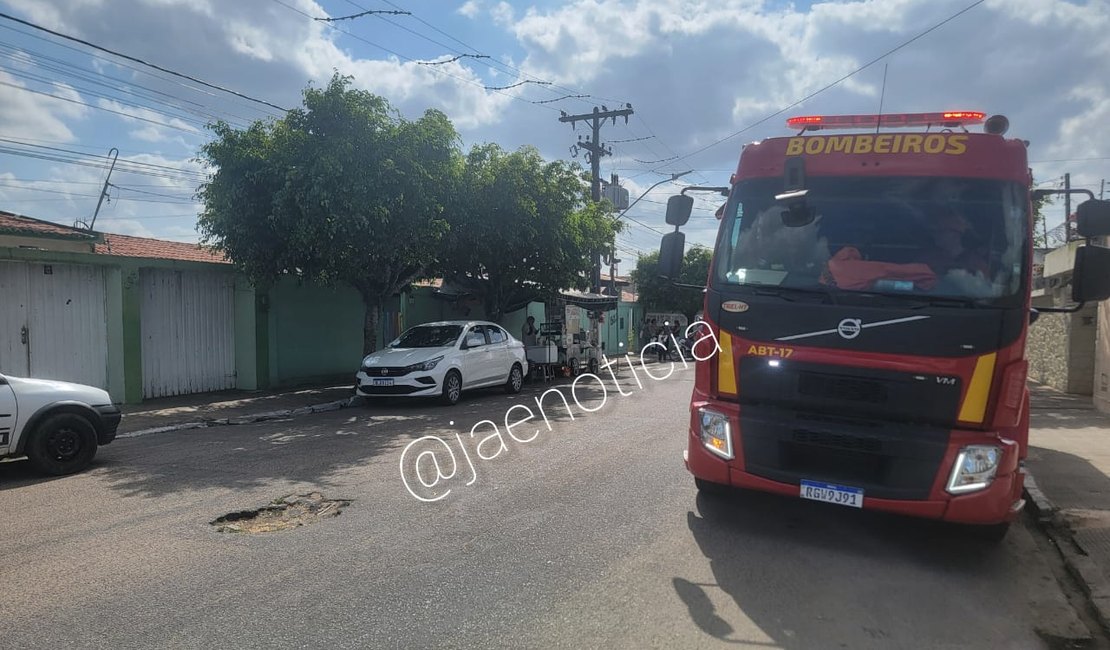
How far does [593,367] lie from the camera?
21.5 meters

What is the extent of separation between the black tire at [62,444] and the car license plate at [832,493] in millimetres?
7001

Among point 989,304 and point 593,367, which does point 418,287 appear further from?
point 989,304

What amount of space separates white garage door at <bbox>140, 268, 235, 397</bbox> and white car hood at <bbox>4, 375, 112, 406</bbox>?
6.07m

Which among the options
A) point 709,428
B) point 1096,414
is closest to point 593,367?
point 1096,414

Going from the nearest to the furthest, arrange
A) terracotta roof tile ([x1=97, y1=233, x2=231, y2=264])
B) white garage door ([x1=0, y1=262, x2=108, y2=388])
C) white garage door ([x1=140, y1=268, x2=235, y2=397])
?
white garage door ([x1=0, y1=262, x2=108, y2=388]) < white garage door ([x1=140, y1=268, x2=235, y2=397]) < terracotta roof tile ([x1=97, y1=233, x2=231, y2=264])

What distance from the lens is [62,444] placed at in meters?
7.12

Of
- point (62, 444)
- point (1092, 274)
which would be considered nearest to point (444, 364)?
point (62, 444)

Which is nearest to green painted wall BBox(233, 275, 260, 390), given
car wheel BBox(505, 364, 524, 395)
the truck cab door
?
car wheel BBox(505, 364, 524, 395)

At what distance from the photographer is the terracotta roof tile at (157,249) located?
15898mm

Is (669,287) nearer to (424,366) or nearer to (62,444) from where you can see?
(424,366)

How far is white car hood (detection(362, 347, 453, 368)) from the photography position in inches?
486

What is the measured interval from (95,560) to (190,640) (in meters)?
1.66

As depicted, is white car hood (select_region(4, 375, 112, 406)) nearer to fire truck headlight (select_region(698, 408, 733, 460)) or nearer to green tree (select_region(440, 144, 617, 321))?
fire truck headlight (select_region(698, 408, 733, 460))

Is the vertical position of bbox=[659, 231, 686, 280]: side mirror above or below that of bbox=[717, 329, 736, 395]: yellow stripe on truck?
above
